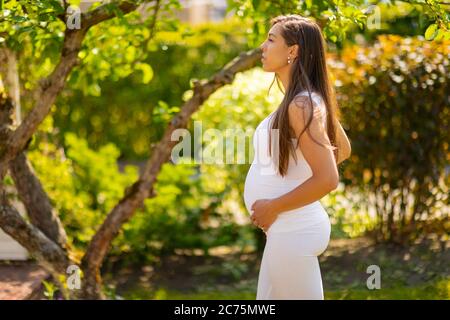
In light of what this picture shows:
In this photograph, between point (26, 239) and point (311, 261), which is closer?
point (311, 261)

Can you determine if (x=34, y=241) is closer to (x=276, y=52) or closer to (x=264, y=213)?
(x=264, y=213)

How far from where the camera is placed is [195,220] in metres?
6.86

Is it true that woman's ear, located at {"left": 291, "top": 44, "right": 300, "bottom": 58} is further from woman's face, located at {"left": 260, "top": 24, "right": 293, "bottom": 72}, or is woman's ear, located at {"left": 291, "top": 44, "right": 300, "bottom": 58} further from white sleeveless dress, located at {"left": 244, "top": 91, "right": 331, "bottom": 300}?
white sleeveless dress, located at {"left": 244, "top": 91, "right": 331, "bottom": 300}

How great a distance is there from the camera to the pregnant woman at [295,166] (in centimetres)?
309

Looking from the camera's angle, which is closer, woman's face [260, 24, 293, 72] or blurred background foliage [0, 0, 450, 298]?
woman's face [260, 24, 293, 72]

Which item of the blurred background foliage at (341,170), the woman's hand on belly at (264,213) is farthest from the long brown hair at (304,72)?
the blurred background foliage at (341,170)

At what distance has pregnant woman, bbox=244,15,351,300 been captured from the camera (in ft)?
10.1

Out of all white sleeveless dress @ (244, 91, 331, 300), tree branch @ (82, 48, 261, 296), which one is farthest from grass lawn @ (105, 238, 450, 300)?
white sleeveless dress @ (244, 91, 331, 300)

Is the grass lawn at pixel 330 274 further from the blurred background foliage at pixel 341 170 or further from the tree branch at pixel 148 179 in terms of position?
the tree branch at pixel 148 179

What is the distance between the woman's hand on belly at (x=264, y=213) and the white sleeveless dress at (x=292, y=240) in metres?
0.03

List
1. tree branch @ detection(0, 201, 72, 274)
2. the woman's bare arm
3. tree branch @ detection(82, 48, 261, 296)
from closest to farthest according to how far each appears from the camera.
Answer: the woman's bare arm, tree branch @ detection(0, 201, 72, 274), tree branch @ detection(82, 48, 261, 296)
